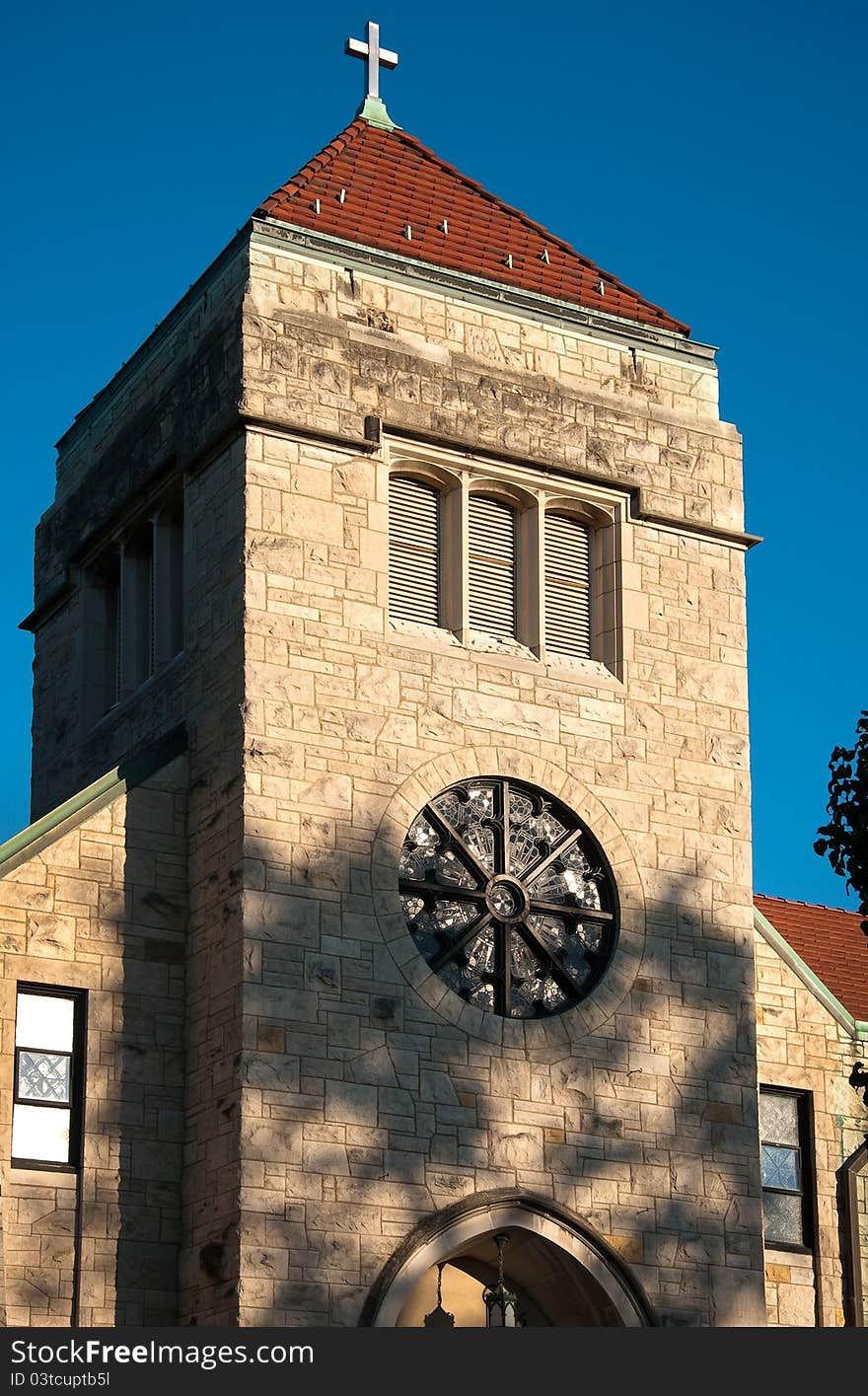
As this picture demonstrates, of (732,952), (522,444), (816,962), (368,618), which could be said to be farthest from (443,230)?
(816,962)

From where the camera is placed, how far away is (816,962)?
28766 millimetres

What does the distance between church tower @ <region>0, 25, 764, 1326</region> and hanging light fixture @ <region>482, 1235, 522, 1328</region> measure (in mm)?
67

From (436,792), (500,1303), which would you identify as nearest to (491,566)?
(436,792)

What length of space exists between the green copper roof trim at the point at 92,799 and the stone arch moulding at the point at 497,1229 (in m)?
4.50

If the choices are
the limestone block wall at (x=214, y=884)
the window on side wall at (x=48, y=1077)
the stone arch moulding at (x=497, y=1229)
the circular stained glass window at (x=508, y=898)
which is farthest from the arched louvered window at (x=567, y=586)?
the window on side wall at (x=48, y=1077)

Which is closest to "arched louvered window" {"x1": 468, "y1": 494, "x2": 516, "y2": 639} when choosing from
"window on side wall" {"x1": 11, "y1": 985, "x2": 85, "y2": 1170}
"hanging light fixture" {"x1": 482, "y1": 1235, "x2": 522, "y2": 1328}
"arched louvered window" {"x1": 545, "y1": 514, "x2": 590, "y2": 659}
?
"arched louvered window" {"x1": 545, "y1": 514, "x2": 590, "y2": 659}

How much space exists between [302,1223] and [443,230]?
33.0ft

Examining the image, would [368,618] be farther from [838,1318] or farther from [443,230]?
[838,1318]

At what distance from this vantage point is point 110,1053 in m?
21.1

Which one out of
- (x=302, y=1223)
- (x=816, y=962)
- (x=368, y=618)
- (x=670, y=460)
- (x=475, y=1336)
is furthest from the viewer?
(x=816, y=962)

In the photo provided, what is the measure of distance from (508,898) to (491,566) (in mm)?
3257

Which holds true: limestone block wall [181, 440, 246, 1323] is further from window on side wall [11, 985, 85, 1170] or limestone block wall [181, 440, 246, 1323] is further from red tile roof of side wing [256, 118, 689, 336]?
red tile roof of side wing [256, 118, 689, 336]

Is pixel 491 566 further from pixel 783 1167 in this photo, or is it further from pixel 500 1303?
pixel 500 1303

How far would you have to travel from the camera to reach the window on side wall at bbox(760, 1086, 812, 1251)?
2388cm
